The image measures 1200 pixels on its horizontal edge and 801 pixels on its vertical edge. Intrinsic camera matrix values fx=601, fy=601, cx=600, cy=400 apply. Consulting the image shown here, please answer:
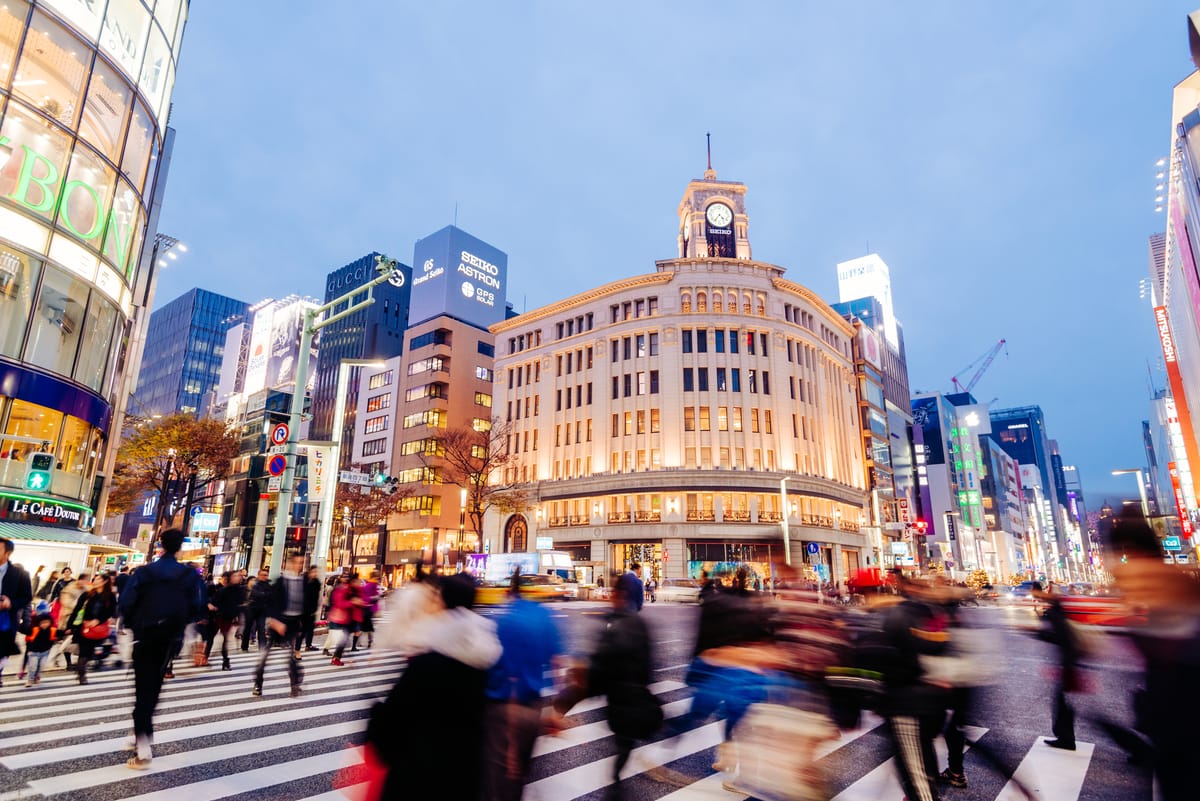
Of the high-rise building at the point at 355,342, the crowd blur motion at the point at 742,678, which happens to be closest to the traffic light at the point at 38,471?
the crowd blur motion at the point at 742,678

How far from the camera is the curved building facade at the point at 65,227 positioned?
61.4 feet

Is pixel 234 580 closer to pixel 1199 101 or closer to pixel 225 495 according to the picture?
pixel 1199 101

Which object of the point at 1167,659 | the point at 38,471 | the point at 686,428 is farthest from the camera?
the point at 686,428

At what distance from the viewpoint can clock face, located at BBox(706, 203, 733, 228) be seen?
227 ft

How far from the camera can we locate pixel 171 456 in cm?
3391

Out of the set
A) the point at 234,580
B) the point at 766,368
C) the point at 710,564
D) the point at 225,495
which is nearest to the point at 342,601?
the point at 234,580

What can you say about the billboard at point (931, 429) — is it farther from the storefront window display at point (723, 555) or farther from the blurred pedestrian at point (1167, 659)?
the blurred pedestrian at point (1167, 659)

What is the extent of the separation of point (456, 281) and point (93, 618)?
215ft

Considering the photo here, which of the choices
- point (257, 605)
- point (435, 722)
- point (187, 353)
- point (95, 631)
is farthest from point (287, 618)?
point (187, 353)

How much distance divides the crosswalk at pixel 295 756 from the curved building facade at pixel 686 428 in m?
38.8

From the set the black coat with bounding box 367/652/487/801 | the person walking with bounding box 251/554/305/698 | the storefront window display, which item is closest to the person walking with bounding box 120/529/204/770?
the person walking with bounding box 251/554/305/698

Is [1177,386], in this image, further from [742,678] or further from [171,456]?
[171,456]

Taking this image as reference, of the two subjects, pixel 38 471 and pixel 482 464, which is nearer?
pixel 38 471

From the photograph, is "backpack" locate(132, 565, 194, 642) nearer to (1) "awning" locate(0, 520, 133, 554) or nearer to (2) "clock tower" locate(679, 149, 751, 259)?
(1) "awning" locate(0, 520, 133, 554)
